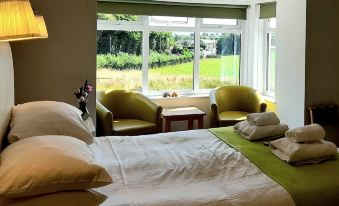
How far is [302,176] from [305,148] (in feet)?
0.91

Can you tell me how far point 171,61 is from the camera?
5285 millimetres

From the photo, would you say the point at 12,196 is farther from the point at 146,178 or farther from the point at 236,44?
the point at 236,44

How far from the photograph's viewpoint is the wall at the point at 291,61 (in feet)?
13.4

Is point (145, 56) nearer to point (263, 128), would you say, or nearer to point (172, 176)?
point (263, 128)

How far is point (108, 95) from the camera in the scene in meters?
4.56

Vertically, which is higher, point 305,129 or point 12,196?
point 305,129

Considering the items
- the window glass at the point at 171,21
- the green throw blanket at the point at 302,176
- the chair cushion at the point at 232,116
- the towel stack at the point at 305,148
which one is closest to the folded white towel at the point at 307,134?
the towel stack at the point at 305,148

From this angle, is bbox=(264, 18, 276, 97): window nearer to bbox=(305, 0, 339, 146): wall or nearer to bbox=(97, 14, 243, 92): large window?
bbox=(97, 14, 243, 92): large window

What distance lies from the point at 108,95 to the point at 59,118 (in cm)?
235

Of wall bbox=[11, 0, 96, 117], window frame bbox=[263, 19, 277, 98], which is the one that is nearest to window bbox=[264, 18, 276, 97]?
window frame bbox=[263, 19, 277, 98]

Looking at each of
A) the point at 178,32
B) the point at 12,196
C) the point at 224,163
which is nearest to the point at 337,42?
the point at 178,32

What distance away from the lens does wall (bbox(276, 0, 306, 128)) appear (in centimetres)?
407

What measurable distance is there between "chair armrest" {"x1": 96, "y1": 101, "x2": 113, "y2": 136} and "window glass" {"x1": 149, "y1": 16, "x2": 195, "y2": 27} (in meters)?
1.70

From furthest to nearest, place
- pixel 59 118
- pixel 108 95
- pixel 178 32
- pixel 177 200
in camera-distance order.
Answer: pixel 178 32 < pixel 108 95 < pixel 59 118 < pixel 177 200
